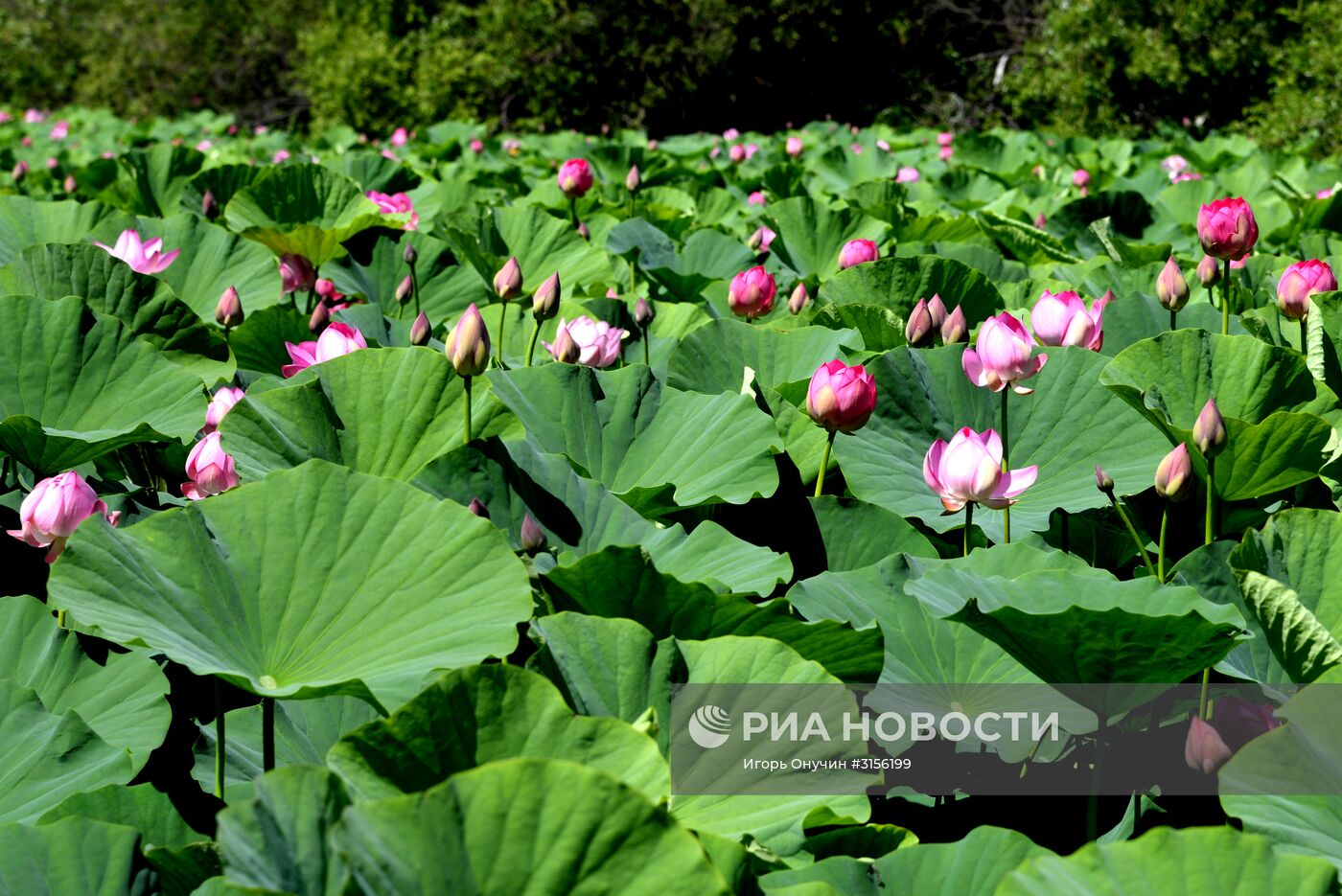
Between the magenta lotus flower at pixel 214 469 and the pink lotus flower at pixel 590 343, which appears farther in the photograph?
the pink lotus flower at pixel 590 343

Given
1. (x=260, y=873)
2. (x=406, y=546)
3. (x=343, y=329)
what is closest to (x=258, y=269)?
(x=343, y=329)

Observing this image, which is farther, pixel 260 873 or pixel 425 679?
pixel 425 679

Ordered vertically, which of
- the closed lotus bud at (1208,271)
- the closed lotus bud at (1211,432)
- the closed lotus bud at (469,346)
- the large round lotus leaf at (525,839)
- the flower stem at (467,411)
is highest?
the large round lotus leaf at (525,839)

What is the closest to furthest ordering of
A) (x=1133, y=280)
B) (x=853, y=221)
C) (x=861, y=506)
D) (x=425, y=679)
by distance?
(x=425, y=679)
(x=861, y=506)
(x=1133, y=280)
(x=853, y=221)

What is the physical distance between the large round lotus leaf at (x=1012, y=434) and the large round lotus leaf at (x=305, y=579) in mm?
540

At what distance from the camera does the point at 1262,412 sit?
1427 mm

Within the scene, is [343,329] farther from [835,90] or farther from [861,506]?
[835,90]

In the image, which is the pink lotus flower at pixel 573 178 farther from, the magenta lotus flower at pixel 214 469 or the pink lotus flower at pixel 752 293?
the magenta lotus flower at pixel 214 469

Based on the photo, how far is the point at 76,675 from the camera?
3.43 feet

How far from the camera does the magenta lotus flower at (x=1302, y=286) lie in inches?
66.2

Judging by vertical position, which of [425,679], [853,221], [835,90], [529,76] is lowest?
[835,90]

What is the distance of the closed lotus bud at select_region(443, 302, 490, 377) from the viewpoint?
1337 mm

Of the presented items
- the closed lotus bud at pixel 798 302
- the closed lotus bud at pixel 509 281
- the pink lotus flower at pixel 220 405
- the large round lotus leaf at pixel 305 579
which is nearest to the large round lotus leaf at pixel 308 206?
the closed lotus bud at pixel 509 281

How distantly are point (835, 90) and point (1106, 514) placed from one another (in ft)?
47.8
